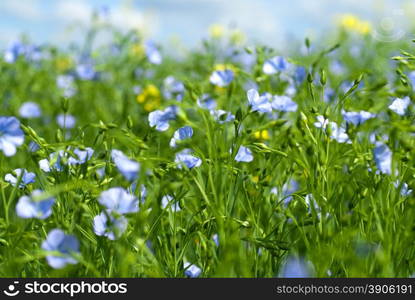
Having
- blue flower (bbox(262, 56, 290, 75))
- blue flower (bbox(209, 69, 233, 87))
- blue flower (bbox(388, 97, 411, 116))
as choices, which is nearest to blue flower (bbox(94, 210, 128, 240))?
blue flower (bbox(388, 97, 411, 116))

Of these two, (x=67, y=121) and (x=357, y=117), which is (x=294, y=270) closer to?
(x=357, y=117)

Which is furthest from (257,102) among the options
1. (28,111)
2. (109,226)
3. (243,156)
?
(28,111)

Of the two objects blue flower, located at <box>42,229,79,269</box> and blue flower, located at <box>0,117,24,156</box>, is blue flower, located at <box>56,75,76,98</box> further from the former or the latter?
blue flower, located at <box>42,229,79,269</box>

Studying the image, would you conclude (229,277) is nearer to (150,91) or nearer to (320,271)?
(320,271)

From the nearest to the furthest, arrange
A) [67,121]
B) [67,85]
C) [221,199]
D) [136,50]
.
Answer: [221,199]
[67,121]
[67,85]
[136,50]

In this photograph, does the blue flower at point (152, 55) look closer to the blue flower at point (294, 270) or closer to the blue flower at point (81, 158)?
the blue flower at point (81, 158)

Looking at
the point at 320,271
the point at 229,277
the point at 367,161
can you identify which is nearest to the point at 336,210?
the point at 367,161
